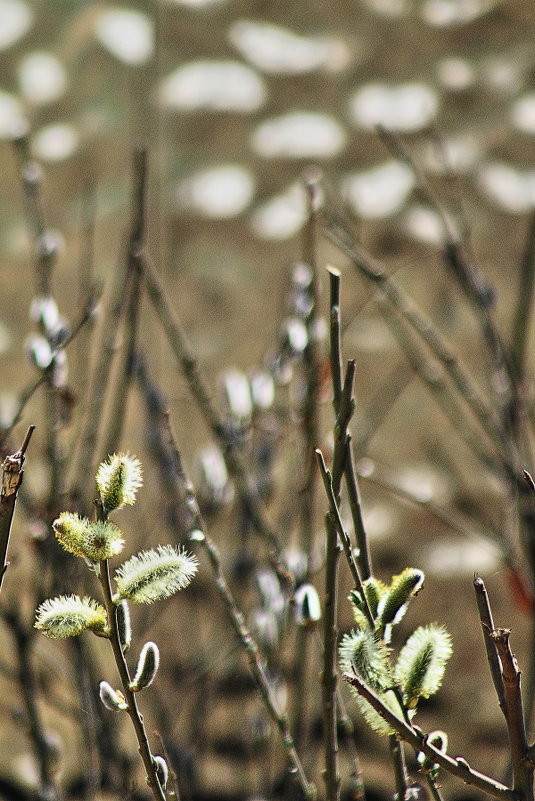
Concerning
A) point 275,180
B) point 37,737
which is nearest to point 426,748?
point 37,737

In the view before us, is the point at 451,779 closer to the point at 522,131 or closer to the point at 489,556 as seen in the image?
the point at 489,556

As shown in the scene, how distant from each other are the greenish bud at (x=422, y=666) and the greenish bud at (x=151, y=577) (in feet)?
0.31

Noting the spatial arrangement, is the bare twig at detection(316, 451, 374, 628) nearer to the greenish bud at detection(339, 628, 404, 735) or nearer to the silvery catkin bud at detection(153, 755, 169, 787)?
the greenish bud at detection(339, 628, 404, 735)

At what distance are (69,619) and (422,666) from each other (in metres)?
0.14

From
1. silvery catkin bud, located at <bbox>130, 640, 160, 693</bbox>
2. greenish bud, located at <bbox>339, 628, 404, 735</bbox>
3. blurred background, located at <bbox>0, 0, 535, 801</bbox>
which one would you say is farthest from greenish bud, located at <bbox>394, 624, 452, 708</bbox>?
blurred background, located at <bbox>0, 0, 535, 801</bbox>

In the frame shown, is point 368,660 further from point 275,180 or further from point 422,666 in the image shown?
point 275,180

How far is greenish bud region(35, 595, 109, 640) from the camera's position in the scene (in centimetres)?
38

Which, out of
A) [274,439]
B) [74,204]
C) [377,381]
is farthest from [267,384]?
[74,204]

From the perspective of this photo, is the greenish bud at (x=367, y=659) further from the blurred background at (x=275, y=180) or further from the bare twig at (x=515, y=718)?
the blurred background at (x=275, y=180)

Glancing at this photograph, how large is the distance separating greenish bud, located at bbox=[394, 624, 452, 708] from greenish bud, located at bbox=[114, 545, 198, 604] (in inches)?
3.7

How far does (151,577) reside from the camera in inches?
15.5

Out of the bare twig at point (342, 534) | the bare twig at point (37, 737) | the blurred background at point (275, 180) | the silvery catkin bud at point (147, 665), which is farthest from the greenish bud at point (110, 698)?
the blurred background at point (275, 180)

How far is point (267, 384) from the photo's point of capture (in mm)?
921

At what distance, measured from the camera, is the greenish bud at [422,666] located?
37 cm
